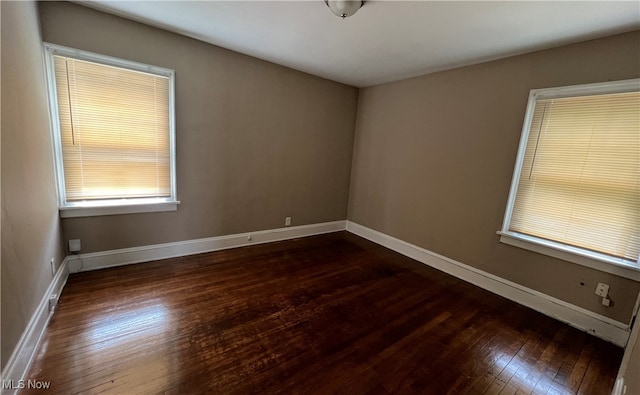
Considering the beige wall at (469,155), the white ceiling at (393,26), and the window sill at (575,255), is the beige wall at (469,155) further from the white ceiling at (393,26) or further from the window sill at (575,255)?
the white ceiling at (393,26)

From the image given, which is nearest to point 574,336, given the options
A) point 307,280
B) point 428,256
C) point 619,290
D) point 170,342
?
point 619,290

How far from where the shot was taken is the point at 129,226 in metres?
2.78

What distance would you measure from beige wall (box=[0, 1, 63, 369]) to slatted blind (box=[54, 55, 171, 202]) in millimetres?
224

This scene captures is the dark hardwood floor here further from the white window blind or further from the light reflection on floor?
the white window blind

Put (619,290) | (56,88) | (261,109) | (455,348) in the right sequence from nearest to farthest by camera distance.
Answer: (455,348), (619,290), (56,88), (261,109)

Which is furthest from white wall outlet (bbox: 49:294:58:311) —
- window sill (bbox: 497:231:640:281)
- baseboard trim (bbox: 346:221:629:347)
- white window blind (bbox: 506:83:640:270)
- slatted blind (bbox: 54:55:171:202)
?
white window blind (bbox: 506:83:640:270)

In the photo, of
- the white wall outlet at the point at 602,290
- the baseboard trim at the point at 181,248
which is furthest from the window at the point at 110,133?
the white wall outlet at the point at 602,290

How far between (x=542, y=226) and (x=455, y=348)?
155 cm

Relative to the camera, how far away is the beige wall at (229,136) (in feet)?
8.25

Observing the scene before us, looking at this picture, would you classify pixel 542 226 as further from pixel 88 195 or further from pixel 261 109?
pixel 88 195

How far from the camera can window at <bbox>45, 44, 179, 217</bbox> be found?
2330 millimetres

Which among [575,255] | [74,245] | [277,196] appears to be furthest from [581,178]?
[74,245]

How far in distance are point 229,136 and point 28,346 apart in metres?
2.44

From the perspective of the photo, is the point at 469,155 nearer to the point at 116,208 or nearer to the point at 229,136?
the point at 229,136
